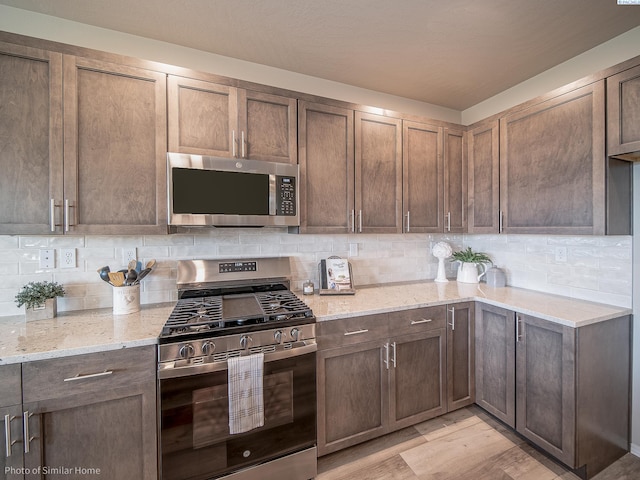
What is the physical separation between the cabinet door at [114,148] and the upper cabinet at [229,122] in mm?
85

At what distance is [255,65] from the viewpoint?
2.17m

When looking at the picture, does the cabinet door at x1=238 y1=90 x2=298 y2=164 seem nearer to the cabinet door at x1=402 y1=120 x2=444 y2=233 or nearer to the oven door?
the cabinet door at x1=402 y1=120 x2=444 y2=233

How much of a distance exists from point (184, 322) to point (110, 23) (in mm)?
1901

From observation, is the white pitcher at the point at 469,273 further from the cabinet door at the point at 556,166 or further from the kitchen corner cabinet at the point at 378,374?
the kitchen corner cabinet at the point at 378,374

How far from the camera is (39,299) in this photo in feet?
5.10

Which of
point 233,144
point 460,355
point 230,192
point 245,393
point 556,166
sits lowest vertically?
point 460,355

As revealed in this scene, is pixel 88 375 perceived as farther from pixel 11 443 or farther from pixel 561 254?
pixel 561 254

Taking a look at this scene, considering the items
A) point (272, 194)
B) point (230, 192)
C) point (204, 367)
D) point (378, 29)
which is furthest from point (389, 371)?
point (378, 29)

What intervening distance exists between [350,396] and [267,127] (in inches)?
72.8

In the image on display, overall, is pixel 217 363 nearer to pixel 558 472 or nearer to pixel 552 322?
pixel 552 322

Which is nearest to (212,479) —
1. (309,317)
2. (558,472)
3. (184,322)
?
(184,322)

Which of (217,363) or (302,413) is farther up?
(217,363)

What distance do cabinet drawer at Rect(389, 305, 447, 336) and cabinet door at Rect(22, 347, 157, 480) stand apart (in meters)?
1.42

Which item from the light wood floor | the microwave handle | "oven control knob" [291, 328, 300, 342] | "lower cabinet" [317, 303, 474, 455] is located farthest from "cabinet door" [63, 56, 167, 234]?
the light wood floor
